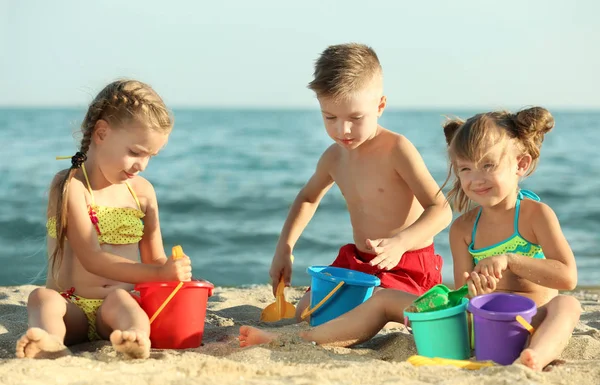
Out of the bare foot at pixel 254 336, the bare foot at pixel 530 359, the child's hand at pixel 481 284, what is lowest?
the bare foot at pixel 254 336

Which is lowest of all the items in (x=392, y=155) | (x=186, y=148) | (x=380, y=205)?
(x=186, y=148)

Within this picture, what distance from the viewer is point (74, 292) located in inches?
137

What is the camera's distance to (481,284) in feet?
9.64

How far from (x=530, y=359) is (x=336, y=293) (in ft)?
3.61

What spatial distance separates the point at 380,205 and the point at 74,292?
61.4 inches

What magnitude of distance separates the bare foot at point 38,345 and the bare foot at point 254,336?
701 millimetres

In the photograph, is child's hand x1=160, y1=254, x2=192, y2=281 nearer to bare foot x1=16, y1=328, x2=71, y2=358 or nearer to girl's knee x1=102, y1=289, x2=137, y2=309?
girl's knee x1=102, y1=289, x2=137, y2=309

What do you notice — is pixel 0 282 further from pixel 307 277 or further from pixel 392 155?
pixel 392 155

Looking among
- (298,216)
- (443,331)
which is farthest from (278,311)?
(443,331)

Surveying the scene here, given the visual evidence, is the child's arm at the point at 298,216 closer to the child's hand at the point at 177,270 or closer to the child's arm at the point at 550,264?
the child's hand at the point at 177,270

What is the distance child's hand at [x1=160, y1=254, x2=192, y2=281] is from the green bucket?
92 cm

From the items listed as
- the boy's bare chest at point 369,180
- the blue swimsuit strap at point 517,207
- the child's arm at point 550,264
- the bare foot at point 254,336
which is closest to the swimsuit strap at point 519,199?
the blue swimsuit strap at point 517,207

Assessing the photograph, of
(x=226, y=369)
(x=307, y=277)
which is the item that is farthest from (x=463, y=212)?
(x=307, y=277)

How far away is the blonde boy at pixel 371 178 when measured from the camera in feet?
12.5
